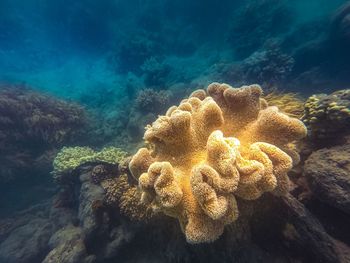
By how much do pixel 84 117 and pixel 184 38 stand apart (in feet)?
51.4

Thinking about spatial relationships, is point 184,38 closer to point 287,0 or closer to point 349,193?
point 287,0

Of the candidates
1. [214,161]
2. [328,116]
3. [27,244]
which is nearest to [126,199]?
[214,161]

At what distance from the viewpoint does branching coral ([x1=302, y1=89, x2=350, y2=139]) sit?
2898 mm

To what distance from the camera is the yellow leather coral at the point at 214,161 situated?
2027 mm

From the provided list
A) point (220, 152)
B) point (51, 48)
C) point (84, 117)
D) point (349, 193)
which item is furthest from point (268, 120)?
point (51, 48)

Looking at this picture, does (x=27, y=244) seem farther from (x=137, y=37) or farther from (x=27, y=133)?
(x=137, y=37)

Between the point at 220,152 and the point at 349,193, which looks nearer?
the point at 220,152

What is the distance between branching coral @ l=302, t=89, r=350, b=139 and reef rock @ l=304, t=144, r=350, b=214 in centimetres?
26

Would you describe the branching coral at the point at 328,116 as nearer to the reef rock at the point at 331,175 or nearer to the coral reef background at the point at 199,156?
the coral reef background at the point at 199,156

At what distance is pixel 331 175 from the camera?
2.48m

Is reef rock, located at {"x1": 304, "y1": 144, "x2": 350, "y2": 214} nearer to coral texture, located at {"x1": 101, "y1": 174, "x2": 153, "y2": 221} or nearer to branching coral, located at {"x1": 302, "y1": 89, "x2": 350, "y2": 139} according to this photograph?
branching coral, located at {"x1": 302, "y1": 89, "x2": 350, "y2": 139}

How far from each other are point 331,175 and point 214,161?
1.42 m

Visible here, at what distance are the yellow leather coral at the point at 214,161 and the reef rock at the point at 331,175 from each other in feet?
1.05

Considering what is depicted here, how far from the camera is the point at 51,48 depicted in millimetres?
30828
